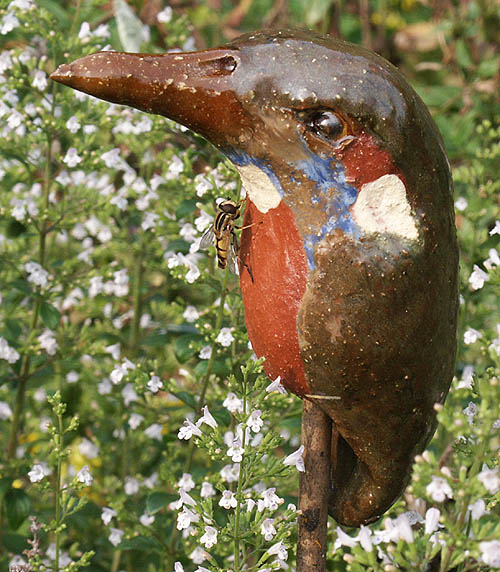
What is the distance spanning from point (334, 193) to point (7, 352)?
1137 millimetres

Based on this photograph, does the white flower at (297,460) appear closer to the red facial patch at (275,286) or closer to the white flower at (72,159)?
the red facial patch at (275,286)

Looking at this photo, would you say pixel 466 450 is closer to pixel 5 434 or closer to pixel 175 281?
pixel 175 281

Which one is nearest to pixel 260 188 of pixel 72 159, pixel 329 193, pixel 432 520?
pixel 329 193

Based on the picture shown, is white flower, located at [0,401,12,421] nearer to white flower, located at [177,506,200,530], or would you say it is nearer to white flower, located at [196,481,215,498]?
white flower, located at [196,481,215,498]

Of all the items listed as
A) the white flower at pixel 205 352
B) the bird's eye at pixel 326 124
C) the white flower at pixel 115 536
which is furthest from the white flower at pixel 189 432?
the white flower at pixel 115 536

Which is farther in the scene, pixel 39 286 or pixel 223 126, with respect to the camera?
pixel 39 286

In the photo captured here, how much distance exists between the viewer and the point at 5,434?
244 centimetres

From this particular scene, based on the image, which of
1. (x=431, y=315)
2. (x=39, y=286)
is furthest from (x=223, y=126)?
(x=39, y=286)

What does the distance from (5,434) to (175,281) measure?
2.19 feet

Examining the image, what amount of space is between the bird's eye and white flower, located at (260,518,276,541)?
605 millimetres

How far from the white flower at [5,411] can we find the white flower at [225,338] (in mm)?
872

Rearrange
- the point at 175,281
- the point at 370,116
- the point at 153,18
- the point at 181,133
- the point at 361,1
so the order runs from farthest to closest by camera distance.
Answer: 1. the point at 361,1
2. the point at 153,18
3. the point at 175,281
4. the point at 181,133
5. the point at 370,116

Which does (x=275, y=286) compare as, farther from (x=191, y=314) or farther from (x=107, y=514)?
(x=107, y=514)

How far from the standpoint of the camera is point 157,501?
1789 mm
